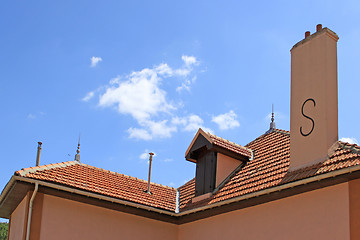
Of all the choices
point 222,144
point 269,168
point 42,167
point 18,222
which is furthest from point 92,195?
point 269,168

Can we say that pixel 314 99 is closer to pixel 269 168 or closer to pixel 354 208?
pixel 269 168

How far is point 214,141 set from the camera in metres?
15.4

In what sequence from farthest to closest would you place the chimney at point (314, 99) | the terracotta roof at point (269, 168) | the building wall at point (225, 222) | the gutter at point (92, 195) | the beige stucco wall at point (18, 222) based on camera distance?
the beige stucco wall at point (18, 222) < the gutter at point (92, 195) < the chimney at point (314, 99) < the terracotta roof at point (269, 168) < the building wall at point (225, 222)

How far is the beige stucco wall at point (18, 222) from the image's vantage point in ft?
43.2

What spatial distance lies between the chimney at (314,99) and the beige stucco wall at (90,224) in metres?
4.70

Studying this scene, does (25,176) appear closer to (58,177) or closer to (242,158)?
(58,177)

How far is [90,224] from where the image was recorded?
45.3ft

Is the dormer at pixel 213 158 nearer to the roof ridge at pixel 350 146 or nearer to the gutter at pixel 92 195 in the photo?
the gutter at pixel 92 195

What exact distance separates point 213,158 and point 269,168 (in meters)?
2.27

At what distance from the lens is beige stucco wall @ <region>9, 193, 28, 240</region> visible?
13.2 meters

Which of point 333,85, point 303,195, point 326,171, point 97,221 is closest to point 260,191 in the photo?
point 303,195

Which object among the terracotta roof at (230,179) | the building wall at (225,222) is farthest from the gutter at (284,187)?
the building wall at (225,222)

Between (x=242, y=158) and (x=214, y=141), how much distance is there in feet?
3.68

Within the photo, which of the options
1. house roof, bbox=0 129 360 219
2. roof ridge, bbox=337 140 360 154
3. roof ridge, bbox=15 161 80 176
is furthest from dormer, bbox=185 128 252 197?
roof ridge, bbox=337 140 360 154
